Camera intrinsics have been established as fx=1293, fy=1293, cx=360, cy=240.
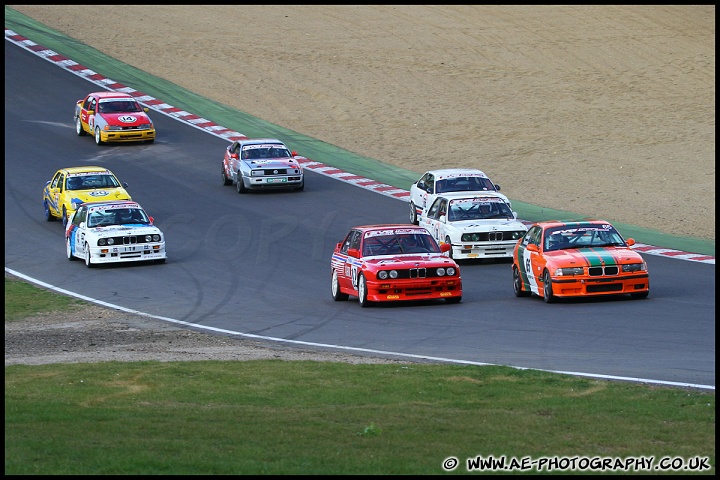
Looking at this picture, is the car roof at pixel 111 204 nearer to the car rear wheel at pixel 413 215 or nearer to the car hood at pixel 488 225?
the car rear wheel at pixel 413 215

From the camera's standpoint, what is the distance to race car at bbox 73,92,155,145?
41.6 metres

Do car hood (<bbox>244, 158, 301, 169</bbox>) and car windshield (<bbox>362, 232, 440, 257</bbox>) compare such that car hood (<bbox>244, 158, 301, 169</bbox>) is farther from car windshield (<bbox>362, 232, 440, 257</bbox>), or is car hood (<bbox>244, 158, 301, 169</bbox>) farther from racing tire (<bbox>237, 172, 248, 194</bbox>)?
car windshield (<bbox>362, 232, 440, 257</bbox>)

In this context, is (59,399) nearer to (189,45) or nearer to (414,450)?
(414,450)

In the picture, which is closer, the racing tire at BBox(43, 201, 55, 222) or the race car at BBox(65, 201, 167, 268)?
the race car at BBox(65, 201, 167, 268)

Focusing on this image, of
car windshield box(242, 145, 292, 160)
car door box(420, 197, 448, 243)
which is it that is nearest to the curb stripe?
car windshield box(242, 145, 292, 160)

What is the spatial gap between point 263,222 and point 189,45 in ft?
76.6

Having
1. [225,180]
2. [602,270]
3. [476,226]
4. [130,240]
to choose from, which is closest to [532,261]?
[602,270]

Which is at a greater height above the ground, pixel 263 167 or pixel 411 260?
pixel 263 167

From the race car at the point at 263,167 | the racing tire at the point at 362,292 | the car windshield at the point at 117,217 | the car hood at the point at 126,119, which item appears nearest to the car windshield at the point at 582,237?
the racing tire at the point at 362,292

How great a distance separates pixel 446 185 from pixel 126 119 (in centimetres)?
1472

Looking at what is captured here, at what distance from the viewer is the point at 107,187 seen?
1293 inches

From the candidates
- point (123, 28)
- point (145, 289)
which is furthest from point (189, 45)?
point (145, 289)

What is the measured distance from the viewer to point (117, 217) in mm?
28578

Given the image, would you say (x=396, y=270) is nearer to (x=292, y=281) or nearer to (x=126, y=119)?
(x=292, y=281)
